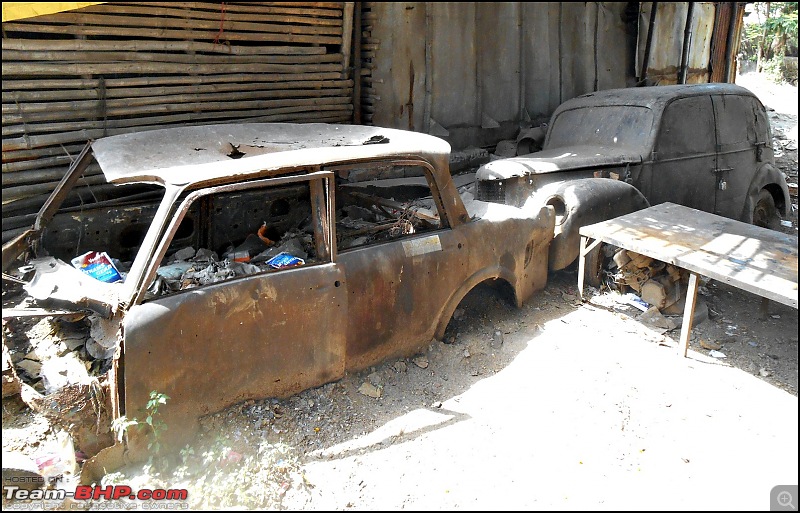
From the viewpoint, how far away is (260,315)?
371 cm

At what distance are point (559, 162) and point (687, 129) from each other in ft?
5.27

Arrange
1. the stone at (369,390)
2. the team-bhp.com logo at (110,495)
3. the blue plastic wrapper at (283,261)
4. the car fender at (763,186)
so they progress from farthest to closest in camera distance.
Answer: the car fender at (763,186) < the stone at (369,390) < the blue plastic wrapper at (283,261) < the team-bhp.com logo at (110,495)

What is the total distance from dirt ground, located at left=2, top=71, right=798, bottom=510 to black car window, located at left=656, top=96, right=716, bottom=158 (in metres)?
2.32

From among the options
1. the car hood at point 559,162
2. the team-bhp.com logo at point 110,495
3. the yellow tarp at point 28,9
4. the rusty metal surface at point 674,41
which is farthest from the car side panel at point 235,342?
the rusty metal surface at point 674,41

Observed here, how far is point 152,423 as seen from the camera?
3.38 meters

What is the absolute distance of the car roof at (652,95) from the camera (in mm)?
6871

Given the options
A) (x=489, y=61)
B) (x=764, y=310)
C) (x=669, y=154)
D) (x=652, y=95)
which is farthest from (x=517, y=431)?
(x=489, y=61)

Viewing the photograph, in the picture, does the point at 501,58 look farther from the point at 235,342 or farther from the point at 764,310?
the point at 235,342

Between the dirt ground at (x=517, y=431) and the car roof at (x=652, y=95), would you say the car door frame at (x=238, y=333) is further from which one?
the car roof at (x=652, y=95)

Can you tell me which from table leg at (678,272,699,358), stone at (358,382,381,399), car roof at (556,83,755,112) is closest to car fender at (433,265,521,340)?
stone at (358,382,381,399)

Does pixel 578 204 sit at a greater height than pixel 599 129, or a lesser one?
lesser

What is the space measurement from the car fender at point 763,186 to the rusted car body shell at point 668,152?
1 centimetres

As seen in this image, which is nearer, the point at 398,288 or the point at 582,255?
the point at 398,288

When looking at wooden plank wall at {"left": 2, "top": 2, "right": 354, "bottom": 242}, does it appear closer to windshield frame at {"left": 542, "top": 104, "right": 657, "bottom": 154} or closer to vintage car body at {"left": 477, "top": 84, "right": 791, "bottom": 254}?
vintage car body at {"left": 477, "top": 84, "right": 791, "bottom": 254}
